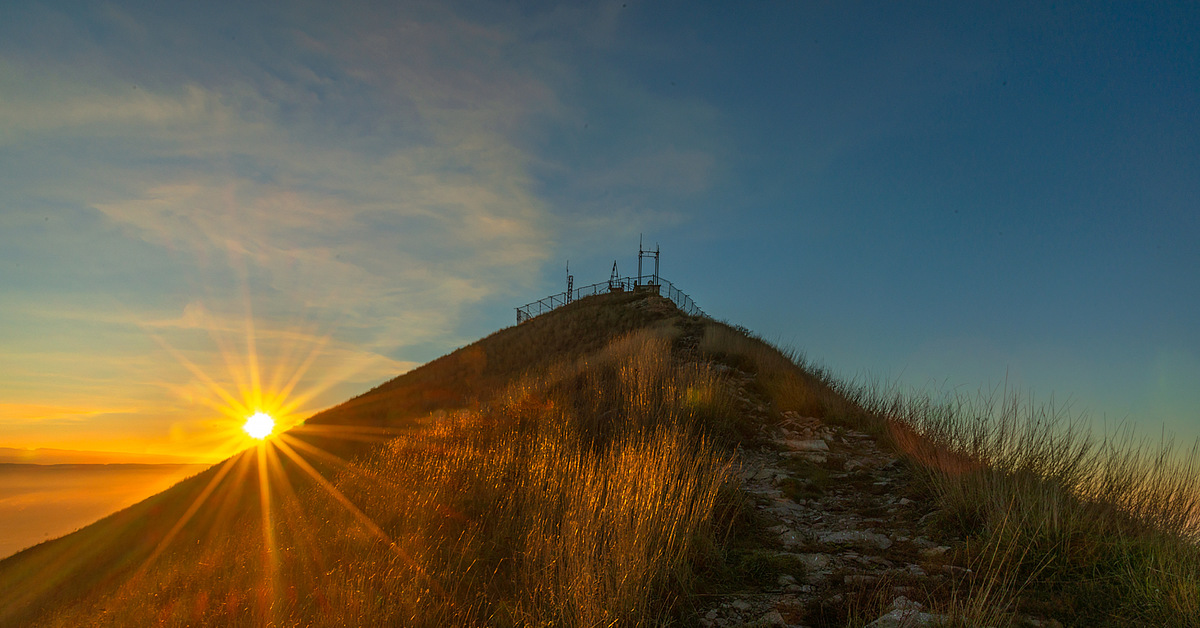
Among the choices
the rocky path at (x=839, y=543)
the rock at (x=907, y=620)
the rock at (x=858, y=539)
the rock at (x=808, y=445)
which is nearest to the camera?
the rock at (x=907, y=620)

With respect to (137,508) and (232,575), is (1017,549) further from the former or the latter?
(137,508)

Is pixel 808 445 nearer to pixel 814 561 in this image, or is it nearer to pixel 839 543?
pixel 839 543

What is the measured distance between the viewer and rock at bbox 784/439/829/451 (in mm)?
8742

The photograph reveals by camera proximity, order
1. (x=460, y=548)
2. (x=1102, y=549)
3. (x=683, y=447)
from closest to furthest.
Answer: (x=1102, y=549) < (x=460, y=548) < (x=683, y=447)

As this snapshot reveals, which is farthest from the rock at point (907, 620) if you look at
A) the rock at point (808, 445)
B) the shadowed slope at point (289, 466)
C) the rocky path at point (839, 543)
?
the shadowed slope at point (289, 466)

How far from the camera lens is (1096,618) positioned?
366 centimetres

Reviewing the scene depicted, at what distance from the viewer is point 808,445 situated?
29.1 ft

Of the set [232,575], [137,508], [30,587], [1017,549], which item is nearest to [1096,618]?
[1017,549]

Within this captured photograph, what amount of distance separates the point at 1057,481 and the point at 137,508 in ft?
142

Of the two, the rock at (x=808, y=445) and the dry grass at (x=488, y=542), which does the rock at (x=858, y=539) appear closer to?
the dry grass at (x=488, y=542)

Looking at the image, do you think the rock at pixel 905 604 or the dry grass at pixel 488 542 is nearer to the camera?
the rock at pixel 905 604

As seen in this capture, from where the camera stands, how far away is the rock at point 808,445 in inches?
344

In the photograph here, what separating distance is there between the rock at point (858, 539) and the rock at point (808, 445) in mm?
3292

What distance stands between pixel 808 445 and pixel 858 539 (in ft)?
12.1
